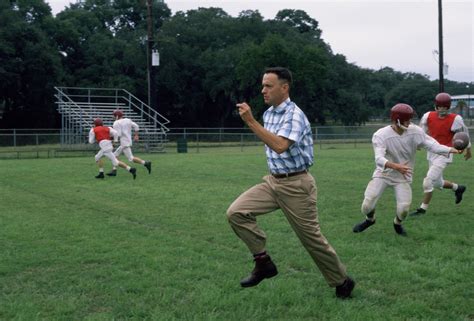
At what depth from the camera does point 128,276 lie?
661 cm

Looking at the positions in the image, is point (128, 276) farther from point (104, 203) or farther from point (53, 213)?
point (104, 203)

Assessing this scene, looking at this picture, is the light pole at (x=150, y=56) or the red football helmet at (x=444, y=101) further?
the light pole at (x=150, y=56)

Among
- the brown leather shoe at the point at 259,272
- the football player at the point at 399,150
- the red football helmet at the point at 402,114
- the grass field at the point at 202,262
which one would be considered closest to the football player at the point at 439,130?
the grass field at the point at 202,262

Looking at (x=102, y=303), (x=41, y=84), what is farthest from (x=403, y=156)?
(x=41, y=84)

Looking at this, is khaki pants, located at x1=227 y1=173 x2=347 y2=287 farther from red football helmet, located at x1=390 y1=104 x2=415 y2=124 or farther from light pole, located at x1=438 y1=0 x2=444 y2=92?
light pole, located at x1=438 y1=0 x2=444 y2=92

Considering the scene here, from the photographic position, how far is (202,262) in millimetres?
7195

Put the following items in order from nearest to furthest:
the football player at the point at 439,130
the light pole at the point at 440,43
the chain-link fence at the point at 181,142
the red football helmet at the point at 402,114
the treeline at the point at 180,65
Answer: the red football helmet at the point at 402,114 < the football player at the point at 439,130 < the chain-link fence at the point at 181,142 < the light pole at the point at 440,43 < the treeline at the point at 180,65

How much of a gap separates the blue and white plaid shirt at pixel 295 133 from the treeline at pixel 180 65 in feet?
135

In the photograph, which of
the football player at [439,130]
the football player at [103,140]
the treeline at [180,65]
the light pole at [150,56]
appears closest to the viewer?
the football player at [439,130]

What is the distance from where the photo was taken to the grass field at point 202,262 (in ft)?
17.9

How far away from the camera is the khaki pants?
5652 millimetres

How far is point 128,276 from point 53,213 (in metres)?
5.28

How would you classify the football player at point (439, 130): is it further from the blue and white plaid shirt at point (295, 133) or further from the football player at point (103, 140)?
the football player at point (103, 140)

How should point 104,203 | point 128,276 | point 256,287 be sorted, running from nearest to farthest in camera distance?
1. point 256,287
2. point 128,276
3. point 104,203
